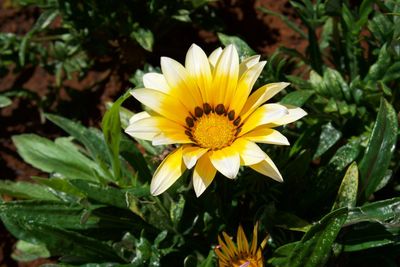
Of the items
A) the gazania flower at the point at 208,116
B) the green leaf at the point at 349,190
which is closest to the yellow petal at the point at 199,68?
the gazania flower at the point at 208,116

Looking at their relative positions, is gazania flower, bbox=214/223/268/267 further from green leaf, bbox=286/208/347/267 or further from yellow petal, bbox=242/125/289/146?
yellow petal, bbox=242/125/289/146

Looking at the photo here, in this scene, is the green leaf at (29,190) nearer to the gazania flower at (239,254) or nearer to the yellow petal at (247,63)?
the gazania flower at (239,254)

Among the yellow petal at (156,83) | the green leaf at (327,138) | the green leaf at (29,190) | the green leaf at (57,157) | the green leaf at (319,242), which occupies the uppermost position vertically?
the yellow petal at (156,83)

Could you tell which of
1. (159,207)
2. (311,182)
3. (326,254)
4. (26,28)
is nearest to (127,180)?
(159,207)

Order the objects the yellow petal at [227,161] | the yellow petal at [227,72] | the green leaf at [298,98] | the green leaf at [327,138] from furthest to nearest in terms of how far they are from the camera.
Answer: the green leaf at [327,138]
the green leaf at [298,98]
the yellow petal at [227,72]
the yellow petal at [227,161]

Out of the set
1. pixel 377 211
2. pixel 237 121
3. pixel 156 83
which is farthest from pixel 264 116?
pixel 377 211

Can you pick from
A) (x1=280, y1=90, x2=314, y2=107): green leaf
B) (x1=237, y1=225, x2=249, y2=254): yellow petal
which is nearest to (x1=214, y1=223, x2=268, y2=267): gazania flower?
(x1=237, y1=225, x2=249, y2=254): yellow petal

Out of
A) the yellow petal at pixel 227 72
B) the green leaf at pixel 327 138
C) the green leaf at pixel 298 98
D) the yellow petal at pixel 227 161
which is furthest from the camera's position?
the green leaf at pixel 327 138

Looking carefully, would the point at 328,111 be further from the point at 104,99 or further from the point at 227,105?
the point at 104,99
